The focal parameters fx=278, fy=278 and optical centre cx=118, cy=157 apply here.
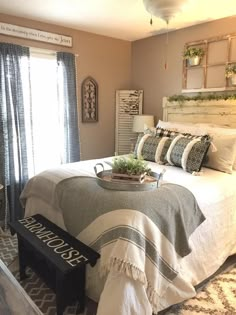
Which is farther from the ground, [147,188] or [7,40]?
[7,40]

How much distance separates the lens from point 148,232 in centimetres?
171

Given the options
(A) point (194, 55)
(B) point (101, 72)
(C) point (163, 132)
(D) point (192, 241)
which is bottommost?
(D) point (192, 241)

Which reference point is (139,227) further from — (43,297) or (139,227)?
(43,297)

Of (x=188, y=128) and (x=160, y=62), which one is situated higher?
(x=160, y=62)

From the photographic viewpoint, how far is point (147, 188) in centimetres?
201

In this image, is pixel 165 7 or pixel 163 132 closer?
pixel 165 7

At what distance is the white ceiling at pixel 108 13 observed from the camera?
9.11 feet

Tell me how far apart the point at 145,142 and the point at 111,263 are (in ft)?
5.69

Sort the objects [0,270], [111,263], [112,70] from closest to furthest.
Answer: [0,270] < [111,263] < [112,70]

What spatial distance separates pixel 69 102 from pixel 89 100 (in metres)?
0.40

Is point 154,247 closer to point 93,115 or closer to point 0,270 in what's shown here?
point 0,270

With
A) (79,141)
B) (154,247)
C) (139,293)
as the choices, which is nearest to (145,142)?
(79,141)

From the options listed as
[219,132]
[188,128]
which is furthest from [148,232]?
[188,128]

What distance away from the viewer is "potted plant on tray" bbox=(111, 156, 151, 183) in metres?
2.11
